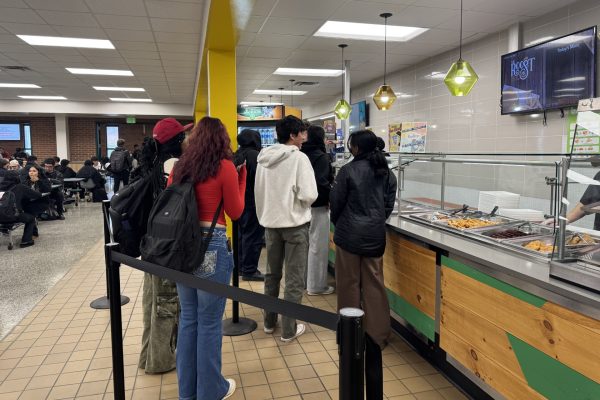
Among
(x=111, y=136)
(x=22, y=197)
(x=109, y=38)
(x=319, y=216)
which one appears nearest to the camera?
(x=319, y=216)

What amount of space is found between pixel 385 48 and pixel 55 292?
→ 5.45m

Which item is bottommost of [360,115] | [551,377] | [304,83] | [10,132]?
[551,377]

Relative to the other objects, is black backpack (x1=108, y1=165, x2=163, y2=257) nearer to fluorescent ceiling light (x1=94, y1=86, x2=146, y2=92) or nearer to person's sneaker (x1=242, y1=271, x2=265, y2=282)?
person's sneaker (x1=242, y1=271, x2=265, y2=282)

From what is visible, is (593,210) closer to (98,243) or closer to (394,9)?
(394,9)

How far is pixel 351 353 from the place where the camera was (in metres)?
1.12

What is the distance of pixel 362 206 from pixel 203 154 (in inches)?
44.5

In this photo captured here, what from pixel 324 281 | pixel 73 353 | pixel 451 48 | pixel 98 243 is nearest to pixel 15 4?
pixel 98 243

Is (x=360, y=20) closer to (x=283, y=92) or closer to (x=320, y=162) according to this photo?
(x=320, y=162)

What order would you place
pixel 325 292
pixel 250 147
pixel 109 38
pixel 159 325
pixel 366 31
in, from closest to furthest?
pixel 159 325
pixel 325 292
pixel 250 147
pixel 366 31
pixel 109 38

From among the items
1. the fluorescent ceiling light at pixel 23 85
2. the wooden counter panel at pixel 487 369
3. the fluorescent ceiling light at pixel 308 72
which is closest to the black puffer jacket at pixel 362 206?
the wooden counter panel at pixel 487 369

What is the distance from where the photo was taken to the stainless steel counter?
160 centimetres

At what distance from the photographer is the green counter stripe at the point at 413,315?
105 inches

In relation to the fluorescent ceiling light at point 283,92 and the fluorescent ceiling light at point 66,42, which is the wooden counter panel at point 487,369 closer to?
the fluorescent ceiling light at point 66,42

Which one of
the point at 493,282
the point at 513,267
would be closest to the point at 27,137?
the point at 493,282
